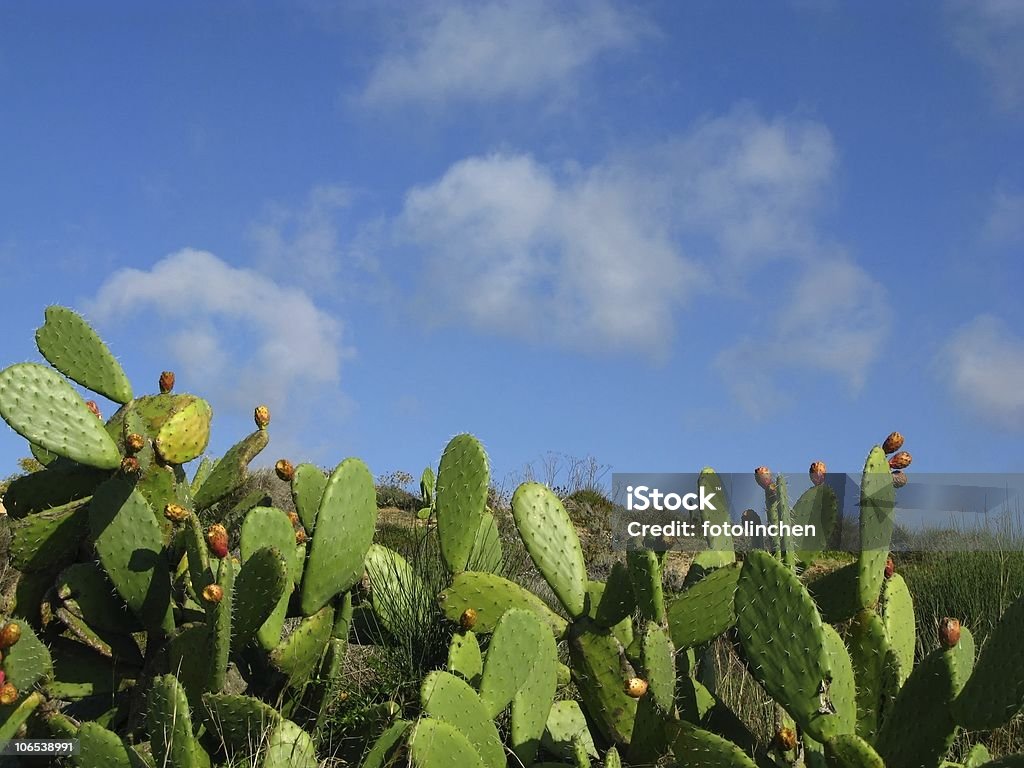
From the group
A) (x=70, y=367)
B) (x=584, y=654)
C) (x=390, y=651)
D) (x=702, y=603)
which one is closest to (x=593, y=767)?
(x=584, y=654)

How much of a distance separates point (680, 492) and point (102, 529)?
2.65m

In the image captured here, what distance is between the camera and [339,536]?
362cm

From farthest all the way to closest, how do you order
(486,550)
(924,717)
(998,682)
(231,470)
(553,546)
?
(486,550) < (231,470) < (553,546) < (924,717) < (998,682)

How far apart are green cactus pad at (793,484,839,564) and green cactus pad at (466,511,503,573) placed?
1.49 m

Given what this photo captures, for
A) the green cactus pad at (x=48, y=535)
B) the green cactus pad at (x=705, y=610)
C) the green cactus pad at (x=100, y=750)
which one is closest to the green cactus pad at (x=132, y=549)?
the green cactus pad at (x=48, y=535)

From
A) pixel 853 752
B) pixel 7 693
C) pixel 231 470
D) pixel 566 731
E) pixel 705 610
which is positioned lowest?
pixel 566 731

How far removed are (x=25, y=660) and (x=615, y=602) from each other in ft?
6.41

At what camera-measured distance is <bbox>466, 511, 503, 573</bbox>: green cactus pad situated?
4.73m

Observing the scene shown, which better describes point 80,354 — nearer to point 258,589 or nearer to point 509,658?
point 258,589

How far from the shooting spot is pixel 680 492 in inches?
199

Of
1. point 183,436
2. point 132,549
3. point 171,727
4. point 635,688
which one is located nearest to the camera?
point 635,688

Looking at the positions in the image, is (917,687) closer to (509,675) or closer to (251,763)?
(509,675)

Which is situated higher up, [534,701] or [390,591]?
[390,591]

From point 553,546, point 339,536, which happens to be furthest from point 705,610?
point 339,536
